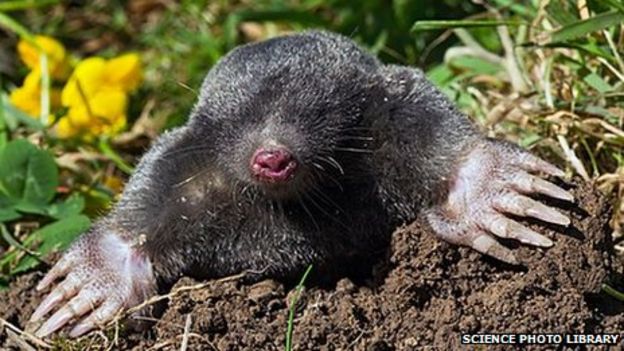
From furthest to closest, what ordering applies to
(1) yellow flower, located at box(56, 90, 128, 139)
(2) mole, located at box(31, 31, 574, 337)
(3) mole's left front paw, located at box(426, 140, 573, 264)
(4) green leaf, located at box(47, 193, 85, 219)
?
(1) yellow flower, located at box(56, 90, 128, 139) < (4) green leaf, located at box(47, 193, 85, 219) < (2) mole, located at box(31, 31, 574, 337) < (3) mole's left front paw, located at box(426, 140, 573, 264)

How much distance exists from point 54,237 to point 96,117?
3.98 feet

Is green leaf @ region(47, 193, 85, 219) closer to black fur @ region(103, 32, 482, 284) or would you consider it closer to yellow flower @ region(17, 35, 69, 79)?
black fur @ region(103, 32, 482, 284)

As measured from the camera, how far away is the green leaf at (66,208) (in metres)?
3.61

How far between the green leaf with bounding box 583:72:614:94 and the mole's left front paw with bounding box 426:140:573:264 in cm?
66

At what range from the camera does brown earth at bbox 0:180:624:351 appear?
2684 mm

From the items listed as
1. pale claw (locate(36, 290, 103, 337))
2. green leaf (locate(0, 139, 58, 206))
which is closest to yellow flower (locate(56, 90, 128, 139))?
green leaf (locate(0, 139, 58, 206))

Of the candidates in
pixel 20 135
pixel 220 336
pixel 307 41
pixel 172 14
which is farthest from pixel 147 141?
pixel 220 336

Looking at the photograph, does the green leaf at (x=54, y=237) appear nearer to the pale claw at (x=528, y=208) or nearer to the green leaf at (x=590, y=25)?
the pale claw at (x=528, y=208)

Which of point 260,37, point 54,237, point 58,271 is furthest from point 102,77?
point 58,271

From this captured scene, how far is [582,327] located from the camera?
2.67 metres

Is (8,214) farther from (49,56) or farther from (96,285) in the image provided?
(49,56)

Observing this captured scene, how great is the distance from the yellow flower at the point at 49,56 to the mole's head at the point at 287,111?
77.7 inches

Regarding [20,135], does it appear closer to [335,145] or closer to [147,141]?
[147,141]

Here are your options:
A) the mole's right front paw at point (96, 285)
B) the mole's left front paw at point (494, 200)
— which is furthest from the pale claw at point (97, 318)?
the mole's left front paw at point (494, 200)
